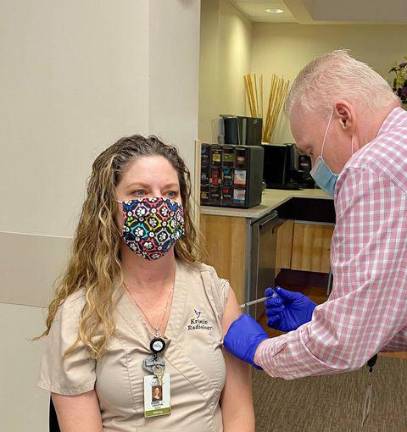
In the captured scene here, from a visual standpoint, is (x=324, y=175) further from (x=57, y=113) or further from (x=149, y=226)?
(x=57, y=113)

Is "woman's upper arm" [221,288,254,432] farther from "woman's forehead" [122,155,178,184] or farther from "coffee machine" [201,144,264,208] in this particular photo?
"coffee machine" [201,144,264,208]

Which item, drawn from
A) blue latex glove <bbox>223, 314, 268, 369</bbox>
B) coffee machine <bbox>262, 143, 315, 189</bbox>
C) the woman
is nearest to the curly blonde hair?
the woman

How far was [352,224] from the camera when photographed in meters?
1.13

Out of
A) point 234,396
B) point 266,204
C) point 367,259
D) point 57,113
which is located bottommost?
point 234,396

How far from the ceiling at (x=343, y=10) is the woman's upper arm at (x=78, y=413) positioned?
12.2ft

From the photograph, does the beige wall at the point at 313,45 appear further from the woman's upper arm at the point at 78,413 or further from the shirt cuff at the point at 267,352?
the woman's upper arm at the point at 78,413

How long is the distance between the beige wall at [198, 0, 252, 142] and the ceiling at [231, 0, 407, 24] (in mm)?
229

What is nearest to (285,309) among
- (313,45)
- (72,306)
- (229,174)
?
(72,306)

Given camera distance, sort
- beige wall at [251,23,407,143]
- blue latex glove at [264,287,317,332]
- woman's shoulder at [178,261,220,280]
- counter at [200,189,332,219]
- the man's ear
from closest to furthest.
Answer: the man's ear, woman's shoulder at [178,261,220,280], blue latex glove at [264,287,317,332], counter at [200,189,332,219], beige wall at [251,23,407,143]

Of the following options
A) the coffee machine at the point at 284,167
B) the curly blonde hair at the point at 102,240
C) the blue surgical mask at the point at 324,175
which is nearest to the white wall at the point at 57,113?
the curly blonde hair at the point at 102,240

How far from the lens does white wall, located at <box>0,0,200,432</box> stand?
5.74 feet

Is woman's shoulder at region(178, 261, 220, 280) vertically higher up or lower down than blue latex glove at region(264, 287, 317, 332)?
higher up

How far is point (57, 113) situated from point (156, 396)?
3.41ft

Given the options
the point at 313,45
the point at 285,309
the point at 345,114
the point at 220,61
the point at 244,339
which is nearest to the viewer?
the point at 345,114
